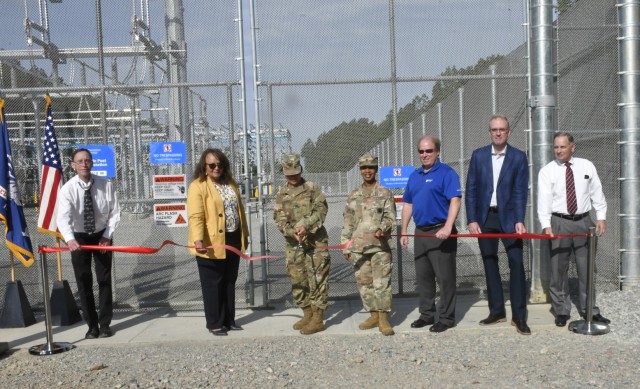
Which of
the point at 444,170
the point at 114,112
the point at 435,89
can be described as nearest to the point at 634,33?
the point at 435,89

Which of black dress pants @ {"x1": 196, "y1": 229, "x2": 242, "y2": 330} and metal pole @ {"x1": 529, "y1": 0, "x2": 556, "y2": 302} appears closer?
black dress pants @ {"x1": 196, "y1": 229, "x2": 242, "y2": 330}

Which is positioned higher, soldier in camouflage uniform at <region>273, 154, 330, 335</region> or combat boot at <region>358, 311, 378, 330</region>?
soldier in camouflage uniform at <region>273, 154, 330, 335</region>

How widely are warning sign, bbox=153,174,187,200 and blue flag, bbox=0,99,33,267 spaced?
142 cm

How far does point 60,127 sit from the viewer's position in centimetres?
853

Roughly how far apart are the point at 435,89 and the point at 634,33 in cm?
232

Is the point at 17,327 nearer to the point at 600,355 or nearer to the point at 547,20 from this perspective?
the point at 600,355

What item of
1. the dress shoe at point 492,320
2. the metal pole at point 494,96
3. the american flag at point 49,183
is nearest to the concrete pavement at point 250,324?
the dress shoe at point 492,320

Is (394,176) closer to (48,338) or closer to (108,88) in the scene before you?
(108,88)

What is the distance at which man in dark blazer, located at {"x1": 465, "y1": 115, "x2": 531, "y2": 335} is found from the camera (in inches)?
231

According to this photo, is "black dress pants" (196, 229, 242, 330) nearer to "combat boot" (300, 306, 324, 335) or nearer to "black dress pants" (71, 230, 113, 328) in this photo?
"combat boot" (300, 306, 324, 335)

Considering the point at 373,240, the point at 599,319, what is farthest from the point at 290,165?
the point at 599,319

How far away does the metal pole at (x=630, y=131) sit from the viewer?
22.9 ft

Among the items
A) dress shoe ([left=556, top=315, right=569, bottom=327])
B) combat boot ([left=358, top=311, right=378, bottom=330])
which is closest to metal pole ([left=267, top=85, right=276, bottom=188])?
combat boot ([left=358, top=311, right=378, bottom=330])

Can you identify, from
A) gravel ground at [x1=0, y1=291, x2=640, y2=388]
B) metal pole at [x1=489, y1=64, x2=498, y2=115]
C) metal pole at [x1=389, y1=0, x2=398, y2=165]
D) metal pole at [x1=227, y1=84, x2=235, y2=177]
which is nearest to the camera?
gravel ground at [x1=0, y1=291, x2=640, y2=388]
